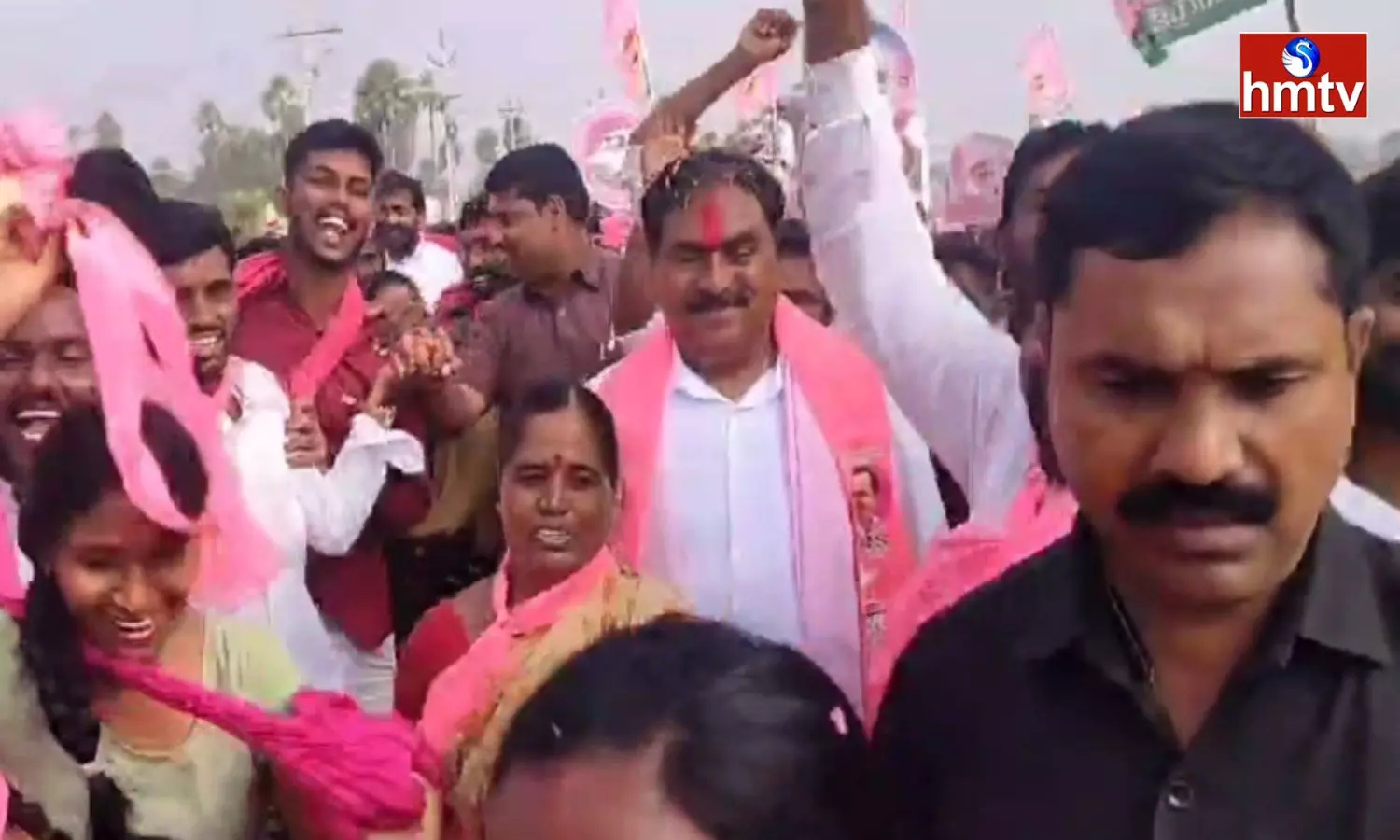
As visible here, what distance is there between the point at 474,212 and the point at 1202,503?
4305 millimetres

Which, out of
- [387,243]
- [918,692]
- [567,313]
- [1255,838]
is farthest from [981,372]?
[387,243]

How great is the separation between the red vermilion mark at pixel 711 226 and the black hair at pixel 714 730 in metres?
1.51

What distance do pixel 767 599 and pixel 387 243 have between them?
439 cm

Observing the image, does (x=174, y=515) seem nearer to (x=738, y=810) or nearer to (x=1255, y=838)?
(x=738, y=810)

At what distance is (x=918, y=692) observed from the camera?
4.10ft

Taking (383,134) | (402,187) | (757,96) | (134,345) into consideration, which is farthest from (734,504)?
(383,134)

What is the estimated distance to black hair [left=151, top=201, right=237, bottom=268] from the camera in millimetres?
2832

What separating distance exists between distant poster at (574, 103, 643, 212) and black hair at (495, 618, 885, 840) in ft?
22.4

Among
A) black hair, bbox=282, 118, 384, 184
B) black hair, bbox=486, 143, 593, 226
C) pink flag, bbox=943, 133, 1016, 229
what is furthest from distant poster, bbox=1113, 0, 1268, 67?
black hair, bbox=282, 118, 384, 184

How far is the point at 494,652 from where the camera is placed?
2230 mm

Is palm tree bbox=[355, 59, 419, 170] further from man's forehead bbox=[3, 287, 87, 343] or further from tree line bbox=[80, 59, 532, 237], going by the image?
man's forehead bbox=[3, 287, 87, 343]

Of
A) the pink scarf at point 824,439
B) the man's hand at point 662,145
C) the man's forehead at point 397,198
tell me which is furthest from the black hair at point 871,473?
the man's forehead at point 397,198

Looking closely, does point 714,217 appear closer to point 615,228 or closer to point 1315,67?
point 1315,67

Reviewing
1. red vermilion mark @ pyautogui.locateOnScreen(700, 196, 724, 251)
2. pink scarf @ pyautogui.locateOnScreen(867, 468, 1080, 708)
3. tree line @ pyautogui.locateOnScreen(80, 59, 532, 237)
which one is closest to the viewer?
pink scarf @ pyautogui.locateOnScreen(867, 468, 1080, 708)
